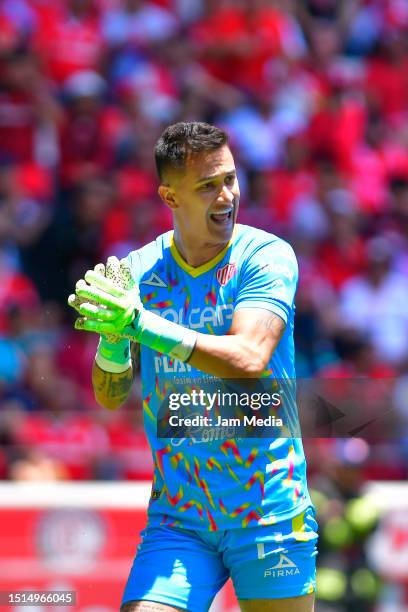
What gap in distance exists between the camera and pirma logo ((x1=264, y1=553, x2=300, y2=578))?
141 inches

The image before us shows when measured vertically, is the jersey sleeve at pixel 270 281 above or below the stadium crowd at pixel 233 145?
below

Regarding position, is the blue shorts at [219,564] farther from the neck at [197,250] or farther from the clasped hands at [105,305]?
the neck at [197,250]

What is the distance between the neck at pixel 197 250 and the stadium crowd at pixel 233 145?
4112 mm

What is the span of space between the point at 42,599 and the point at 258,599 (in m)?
3.07

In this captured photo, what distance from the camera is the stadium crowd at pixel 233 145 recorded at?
29.4ft

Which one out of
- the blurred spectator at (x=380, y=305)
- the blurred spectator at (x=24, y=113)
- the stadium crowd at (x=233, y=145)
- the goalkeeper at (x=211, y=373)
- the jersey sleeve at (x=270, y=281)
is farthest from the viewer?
the blurred spectator at (x=24, y=113)

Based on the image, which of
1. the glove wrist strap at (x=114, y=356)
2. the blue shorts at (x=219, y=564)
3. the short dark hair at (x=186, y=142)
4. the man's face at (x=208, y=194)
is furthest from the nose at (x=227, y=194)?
the blue shorts at (x=219, y=564)

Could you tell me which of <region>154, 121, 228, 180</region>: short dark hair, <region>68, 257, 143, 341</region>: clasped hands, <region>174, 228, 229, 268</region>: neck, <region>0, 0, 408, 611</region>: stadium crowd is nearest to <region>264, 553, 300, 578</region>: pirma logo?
<region>68, 257, 143, 341</region>: clasped hands

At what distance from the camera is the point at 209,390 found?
378cm

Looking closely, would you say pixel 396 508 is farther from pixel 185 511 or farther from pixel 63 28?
pixel 63 28

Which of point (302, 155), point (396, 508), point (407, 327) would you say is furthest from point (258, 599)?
point (302, 155)

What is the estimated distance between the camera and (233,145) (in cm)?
1003

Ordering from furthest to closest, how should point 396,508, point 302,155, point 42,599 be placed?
point 302,155 < point 396,508 < point 42,599

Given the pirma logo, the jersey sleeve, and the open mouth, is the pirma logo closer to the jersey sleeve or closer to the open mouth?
the jersey sleeve
